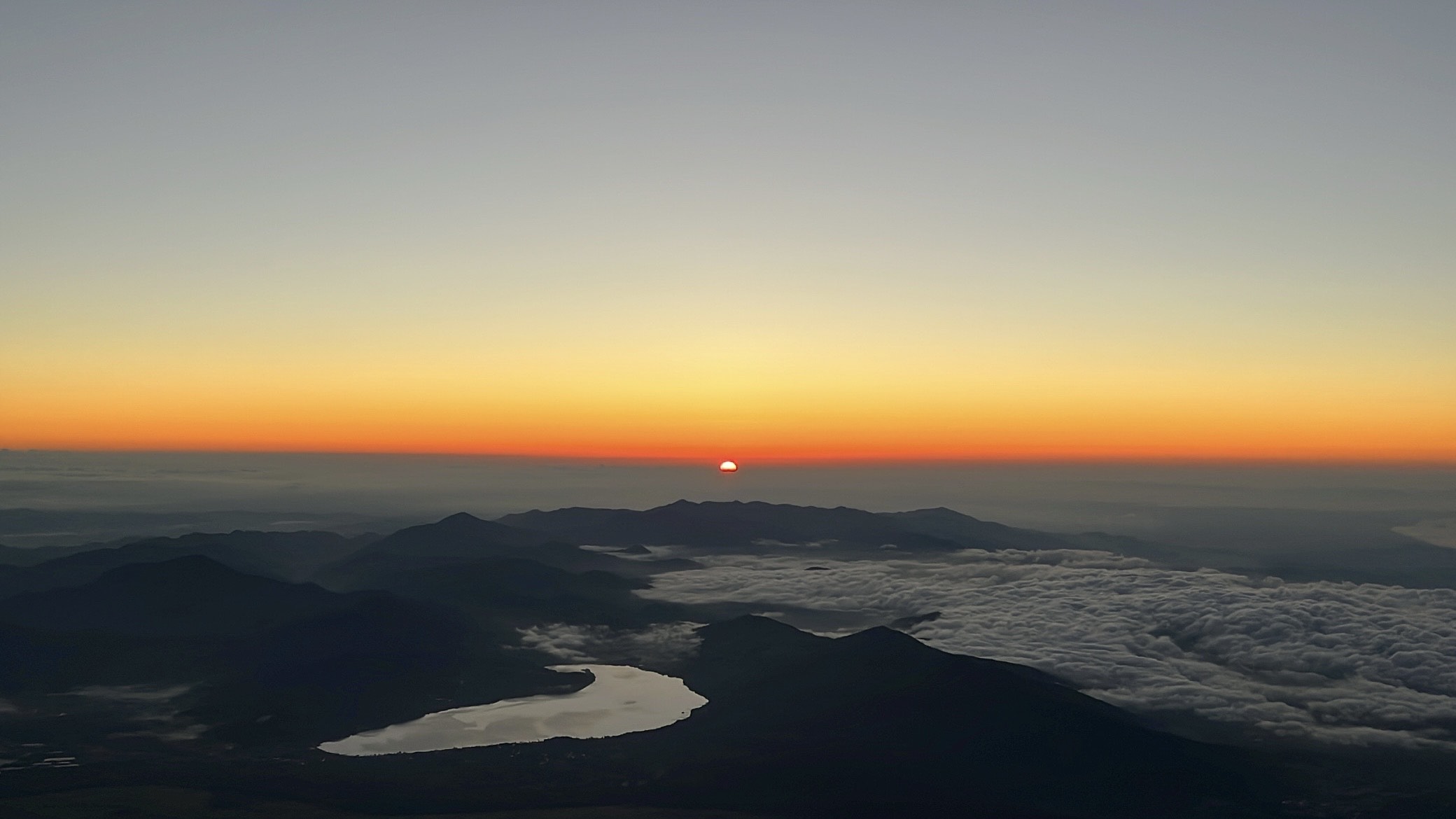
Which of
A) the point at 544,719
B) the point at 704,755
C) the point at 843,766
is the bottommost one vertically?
the point at 544,719

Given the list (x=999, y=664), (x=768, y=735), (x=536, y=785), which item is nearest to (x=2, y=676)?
(x=536, y=785)

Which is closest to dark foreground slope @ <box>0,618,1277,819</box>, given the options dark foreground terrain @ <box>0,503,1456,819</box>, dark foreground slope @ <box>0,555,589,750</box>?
dark foreground terrain @ <box>0,503,1456,819</box>

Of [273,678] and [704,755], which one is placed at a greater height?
[273,678]

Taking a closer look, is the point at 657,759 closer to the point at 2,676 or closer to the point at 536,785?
the point at 536,785

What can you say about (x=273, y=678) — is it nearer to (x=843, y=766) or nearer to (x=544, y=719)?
(x=544, y=719)

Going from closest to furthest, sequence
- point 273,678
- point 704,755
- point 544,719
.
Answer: point 704,755, point 544,719, point 273,678


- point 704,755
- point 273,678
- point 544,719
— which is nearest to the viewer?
point 704,755

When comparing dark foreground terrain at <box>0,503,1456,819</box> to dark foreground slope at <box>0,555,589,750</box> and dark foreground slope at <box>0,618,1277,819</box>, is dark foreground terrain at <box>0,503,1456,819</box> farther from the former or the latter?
dark foreground slope at <box>0,555,589,750</box>

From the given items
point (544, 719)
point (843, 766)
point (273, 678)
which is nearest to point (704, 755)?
point (843, 766)

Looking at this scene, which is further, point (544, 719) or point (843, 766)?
point (544, 719)
